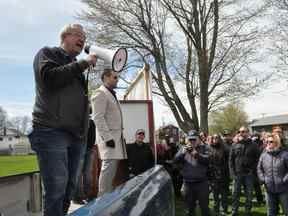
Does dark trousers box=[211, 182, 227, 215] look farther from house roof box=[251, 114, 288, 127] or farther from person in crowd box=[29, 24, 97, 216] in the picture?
house roof box=[251, 114, 288, 127]

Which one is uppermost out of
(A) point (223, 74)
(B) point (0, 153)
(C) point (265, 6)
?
(C) point (265, 6)

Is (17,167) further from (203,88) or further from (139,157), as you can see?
(139,157)

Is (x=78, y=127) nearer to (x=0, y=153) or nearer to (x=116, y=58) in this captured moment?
(x=116, y=58)

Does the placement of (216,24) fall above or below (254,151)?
above

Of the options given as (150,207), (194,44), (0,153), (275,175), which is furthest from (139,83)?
(0,153)

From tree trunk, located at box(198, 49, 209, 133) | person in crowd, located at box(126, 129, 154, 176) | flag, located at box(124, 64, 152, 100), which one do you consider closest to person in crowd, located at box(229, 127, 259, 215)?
person in crowd, located at box(126, 129, 154, 176)

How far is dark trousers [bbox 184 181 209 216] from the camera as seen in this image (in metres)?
7.71

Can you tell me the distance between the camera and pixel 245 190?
28.3ft

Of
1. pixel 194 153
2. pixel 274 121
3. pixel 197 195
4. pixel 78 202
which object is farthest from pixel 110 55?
pixel 274 121

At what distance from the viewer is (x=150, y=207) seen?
1.84 meters

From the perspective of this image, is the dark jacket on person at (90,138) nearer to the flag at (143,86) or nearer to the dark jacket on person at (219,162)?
the flag at (143,86)

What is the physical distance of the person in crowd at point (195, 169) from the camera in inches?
301

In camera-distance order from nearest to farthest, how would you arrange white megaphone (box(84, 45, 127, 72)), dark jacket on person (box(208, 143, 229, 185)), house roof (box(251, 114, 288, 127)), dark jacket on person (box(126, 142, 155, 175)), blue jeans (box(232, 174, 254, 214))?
white megaphone (box(84, 45, 127, 72)) → dark jacket on person (box(126, 142, 155, 175)) → blue jeans (box(232, 174, 254, 214)) → dark jacket on person (box(208, 143, 229, 185)) → house roof (box(251, 114, 288, 127))

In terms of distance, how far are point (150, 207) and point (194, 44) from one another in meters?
18.1
